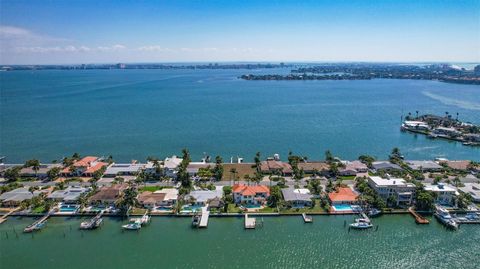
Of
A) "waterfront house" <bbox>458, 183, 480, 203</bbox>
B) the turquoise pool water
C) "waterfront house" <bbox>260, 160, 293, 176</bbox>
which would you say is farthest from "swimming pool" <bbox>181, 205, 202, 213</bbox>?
"waterfront house" <bbox>458, 183, 480, 203</bbox>

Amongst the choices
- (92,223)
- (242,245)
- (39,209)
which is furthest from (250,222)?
(39,209)

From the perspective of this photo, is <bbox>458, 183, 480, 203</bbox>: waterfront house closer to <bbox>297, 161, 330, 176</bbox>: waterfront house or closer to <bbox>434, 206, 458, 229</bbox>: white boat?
<bbox>434, 206, 458, 229</bbox>: white boat

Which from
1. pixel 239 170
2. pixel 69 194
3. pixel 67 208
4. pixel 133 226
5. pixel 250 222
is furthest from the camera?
pixel 239 170

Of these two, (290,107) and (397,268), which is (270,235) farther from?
(290,107)

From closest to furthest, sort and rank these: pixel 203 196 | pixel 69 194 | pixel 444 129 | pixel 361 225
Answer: pixel 361 225 < pixel 203 196 < pixel 69 194 < pixel 444 129

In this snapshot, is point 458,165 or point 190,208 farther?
point 458,165

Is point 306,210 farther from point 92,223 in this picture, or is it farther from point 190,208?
point 92,223

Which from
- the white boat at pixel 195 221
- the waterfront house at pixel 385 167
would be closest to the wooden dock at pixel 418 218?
the waterfront house at pixel 385 167

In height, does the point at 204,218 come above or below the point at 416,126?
below
